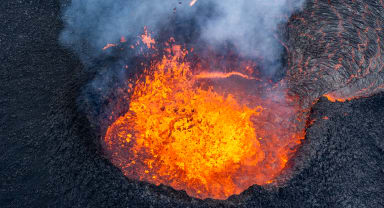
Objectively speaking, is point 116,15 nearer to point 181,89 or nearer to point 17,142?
point 181,89

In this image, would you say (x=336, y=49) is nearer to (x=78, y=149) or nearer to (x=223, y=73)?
(x=223, y=73)

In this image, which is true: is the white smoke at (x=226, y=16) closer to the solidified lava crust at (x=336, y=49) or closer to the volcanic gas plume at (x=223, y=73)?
the volcanic gas plume at (x=223, y=73)

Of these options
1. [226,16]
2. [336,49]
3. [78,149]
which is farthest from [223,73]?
[78,149]

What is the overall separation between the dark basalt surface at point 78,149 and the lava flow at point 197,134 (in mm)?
186

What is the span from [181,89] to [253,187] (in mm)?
1221

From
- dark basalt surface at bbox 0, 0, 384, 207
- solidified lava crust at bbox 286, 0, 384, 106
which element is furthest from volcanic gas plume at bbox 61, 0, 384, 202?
dark basalt surface at bbox 0, 0, 384, 207

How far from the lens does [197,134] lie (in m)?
2.74

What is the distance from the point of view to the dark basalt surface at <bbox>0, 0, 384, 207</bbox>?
2020 millimetres

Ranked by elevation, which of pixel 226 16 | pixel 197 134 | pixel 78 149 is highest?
pixel 226 16

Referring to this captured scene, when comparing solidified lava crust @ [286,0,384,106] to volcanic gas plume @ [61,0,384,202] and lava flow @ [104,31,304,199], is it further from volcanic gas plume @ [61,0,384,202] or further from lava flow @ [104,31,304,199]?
lava flow @ [104,31,304,199]

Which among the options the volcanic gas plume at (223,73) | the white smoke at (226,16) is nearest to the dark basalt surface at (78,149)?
the volcanic gas plume at (223,73)

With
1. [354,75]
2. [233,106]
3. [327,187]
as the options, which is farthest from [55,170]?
[354,75]

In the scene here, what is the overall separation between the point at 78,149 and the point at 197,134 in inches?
41.2

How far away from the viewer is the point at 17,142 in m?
2.13
